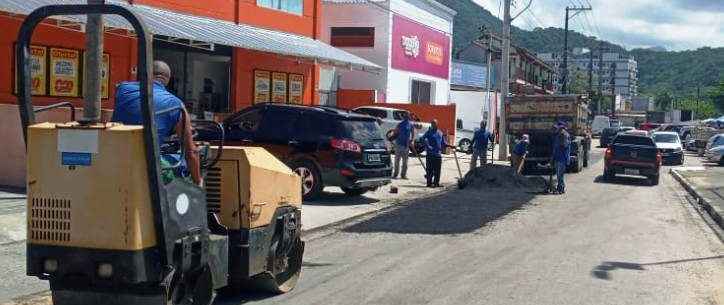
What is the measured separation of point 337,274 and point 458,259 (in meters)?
1.81

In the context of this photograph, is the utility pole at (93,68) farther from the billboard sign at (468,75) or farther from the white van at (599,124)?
the white van at (599,124)

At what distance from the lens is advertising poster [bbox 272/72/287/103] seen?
25.4 meters

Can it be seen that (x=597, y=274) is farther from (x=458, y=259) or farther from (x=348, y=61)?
(x=348, y=61)

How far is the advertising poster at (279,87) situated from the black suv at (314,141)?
9.46 meters

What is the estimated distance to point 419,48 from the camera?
41.5 m

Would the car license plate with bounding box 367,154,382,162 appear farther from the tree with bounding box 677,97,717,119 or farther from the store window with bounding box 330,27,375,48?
the tree with bounding box 677,97,717,119

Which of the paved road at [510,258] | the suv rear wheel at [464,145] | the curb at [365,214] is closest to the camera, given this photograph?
the paved road at [510,258]

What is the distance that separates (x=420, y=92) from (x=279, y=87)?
745 inches

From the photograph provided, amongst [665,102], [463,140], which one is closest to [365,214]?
[463,140]

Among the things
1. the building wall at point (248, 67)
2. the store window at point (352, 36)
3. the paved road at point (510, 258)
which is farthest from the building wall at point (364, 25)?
the paved road at point (510, 258)

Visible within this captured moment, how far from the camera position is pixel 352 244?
11.0 meters

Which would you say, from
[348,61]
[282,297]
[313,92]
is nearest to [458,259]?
[282,297]

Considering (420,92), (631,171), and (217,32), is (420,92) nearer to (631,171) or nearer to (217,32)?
(631,171)

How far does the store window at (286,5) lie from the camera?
24.7m
